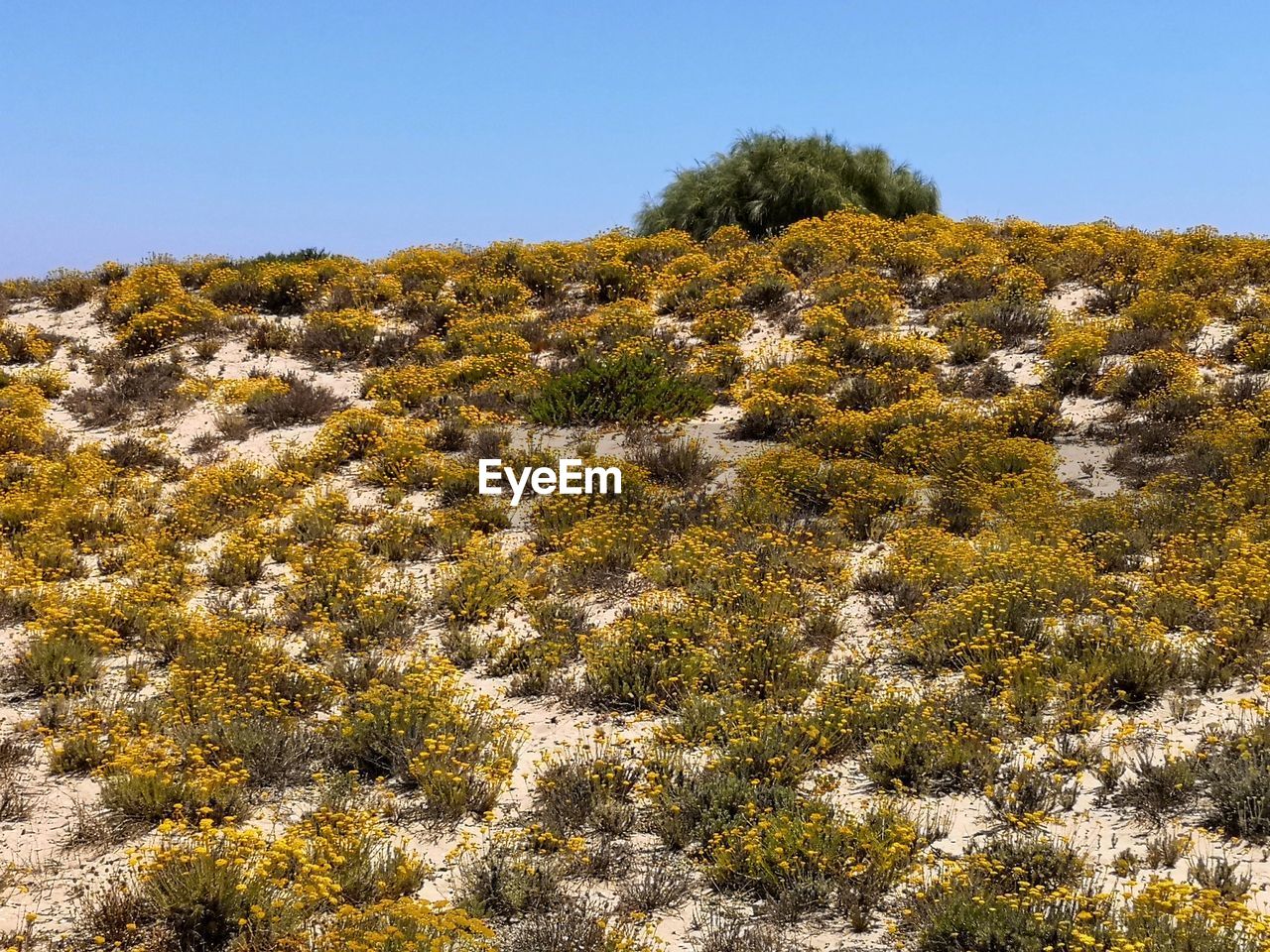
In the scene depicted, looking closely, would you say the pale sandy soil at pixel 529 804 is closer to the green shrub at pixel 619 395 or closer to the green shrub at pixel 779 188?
the green shrub at pixel 619 395

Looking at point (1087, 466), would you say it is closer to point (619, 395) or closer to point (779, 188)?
point (619, 395)

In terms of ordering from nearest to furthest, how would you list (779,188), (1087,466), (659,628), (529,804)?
(529,804) < (659,628) < (1087,466) < (779,188)

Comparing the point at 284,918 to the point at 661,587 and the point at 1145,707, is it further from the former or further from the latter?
the point at 1145,707

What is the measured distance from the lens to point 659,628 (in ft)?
26.6

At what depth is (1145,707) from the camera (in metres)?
6.97

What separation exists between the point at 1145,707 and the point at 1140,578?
6.78 feet

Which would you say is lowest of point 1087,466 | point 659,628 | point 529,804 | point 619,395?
A: point 529,804

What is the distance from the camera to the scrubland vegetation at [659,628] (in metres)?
5.30

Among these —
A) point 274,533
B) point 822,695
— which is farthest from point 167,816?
point 274,533

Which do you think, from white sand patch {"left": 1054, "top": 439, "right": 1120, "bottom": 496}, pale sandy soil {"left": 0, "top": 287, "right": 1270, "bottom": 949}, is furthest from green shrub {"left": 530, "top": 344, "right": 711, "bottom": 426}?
white sand patch {"left": 1054, "top": 439, "right": 1120, "bottom": 496}

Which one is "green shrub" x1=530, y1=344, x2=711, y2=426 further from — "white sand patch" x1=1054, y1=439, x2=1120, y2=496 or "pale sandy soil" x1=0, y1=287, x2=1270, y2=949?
"white sand patch" x1=1054, y1=439, x2=1120, y2=496

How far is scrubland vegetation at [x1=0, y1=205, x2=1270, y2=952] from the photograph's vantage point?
5.30 metres

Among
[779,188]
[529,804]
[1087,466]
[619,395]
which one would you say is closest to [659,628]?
[529,804]

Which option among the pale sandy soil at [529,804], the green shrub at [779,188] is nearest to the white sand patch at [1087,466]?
the pale sandy soil at [529,804]
